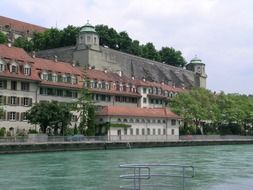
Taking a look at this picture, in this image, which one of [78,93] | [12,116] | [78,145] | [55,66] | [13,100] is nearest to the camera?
[78,145]

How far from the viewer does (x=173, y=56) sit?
160m

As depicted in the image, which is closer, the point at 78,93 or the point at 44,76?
the point at 44,76

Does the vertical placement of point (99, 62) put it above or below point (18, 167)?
above

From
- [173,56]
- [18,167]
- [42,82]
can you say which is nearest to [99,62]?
[42,82]

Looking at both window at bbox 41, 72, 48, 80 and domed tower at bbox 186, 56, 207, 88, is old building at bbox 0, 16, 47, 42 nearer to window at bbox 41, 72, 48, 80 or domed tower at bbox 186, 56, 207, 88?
domed tower at bbox 186, 56, 207, 88

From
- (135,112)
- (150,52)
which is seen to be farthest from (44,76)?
(150,52)

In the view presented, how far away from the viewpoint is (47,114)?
73500 millimetres

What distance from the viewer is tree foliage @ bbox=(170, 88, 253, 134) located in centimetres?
10775

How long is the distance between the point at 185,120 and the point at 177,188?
79921 millimetres

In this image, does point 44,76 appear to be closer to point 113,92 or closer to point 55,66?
point 55,66

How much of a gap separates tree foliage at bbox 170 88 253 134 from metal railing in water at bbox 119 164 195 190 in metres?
66.4

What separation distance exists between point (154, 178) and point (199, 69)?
128 metres

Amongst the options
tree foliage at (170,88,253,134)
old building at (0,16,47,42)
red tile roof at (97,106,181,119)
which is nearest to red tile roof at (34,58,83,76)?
red tile roof at (97,106,181,119)

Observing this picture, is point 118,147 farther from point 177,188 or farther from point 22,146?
point 177,188
